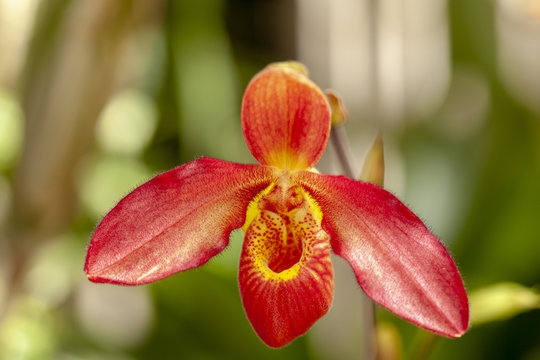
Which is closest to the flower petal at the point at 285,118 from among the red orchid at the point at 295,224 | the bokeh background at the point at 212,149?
the red orchid at the point at 295,224

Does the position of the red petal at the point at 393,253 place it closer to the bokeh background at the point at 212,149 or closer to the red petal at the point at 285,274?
the red petal at the point at 285,274

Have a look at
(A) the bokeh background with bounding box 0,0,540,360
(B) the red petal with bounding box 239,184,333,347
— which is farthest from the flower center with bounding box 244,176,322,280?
(A) the bokeh background with bounding box 0,0,540,360

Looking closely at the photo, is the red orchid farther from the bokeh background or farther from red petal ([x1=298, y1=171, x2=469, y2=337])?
the bokeh background

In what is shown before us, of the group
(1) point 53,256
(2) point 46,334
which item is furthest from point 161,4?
(2) point 46,334

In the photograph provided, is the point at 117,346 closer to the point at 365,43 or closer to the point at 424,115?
the point at 424,115

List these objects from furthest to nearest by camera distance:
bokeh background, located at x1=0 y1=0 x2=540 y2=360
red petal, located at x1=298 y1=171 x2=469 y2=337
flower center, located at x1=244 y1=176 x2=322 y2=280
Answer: bokeh background, located at x1=0 y1=0 x2=540 y2=360
flower center, located at x1=244 y1=176 x2=322 y2=280
red petal, located at x1=298 y1=171 x2=469 y2=337

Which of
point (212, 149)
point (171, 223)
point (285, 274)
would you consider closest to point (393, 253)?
point (285, 274)
